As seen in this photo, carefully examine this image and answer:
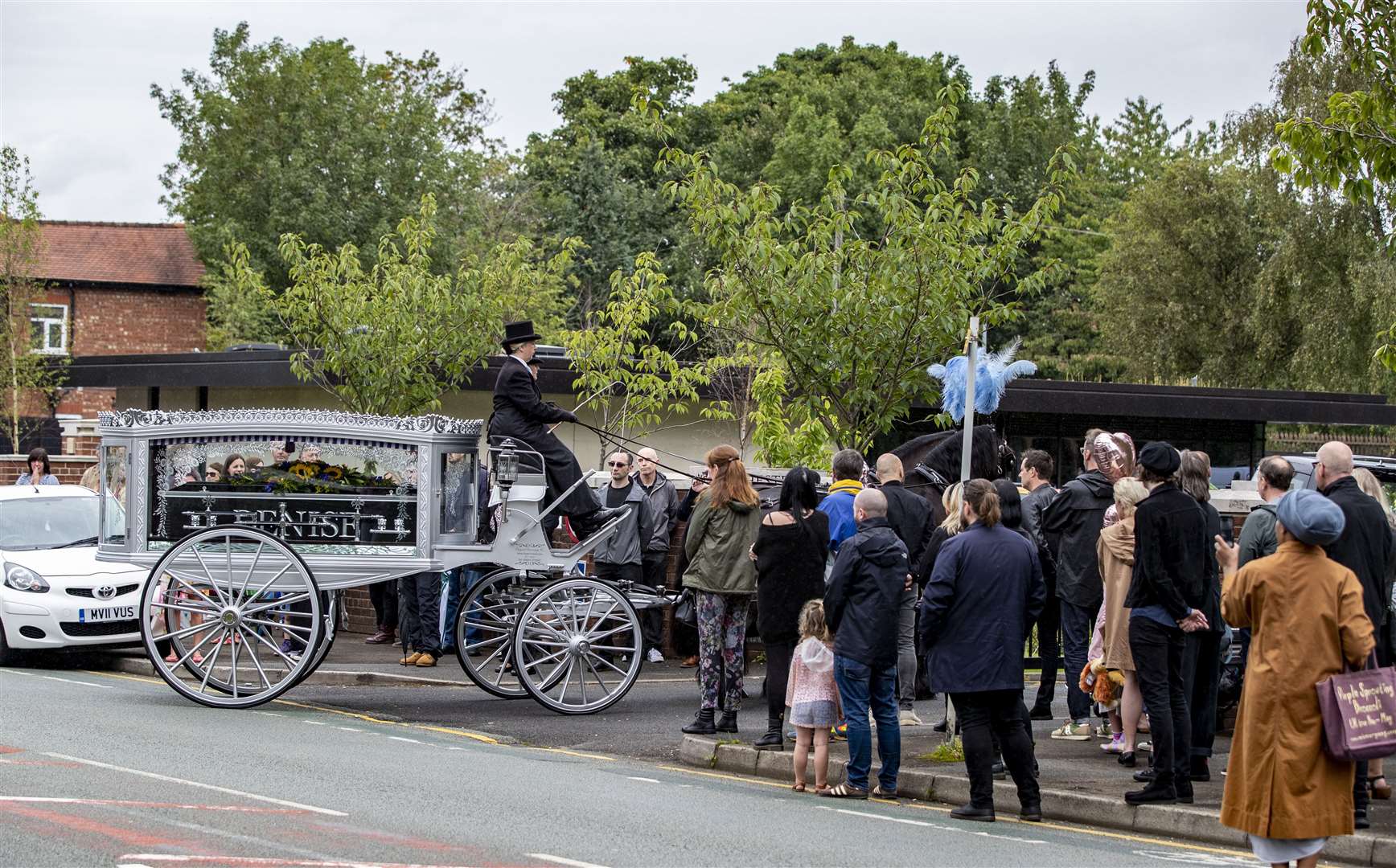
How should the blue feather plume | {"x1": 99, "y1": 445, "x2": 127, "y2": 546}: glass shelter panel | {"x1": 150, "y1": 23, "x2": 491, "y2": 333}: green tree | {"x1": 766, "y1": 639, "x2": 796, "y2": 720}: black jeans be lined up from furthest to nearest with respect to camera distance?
{"x1": 150, "y1": 23, "x2": 491, "y2": 333}: green tree < the blue feather plume < {"x1": 99, "y1": 445, "x2": 127, "y2": 546}: glass shelter panel < {"x1": 766, "y1": 639, "x2": 796, "y2": 720}: black jeans

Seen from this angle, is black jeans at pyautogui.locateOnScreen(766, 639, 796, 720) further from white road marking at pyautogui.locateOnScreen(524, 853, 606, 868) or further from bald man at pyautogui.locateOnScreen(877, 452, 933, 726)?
white road marking at pyautogui.locateOnScreen(524, 853, 606, 868)

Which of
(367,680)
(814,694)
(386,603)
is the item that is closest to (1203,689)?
(814,694)

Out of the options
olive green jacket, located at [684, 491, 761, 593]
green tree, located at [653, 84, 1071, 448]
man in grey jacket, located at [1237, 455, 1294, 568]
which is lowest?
olive green jacket, located at [684, 491, 761, 593]

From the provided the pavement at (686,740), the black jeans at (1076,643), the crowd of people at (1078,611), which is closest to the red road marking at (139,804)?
the crowd of people at (1078,611)

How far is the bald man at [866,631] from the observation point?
9750 mm

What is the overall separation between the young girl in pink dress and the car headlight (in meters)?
8.84

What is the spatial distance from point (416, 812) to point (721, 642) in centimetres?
352

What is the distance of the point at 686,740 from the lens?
37.4 feet

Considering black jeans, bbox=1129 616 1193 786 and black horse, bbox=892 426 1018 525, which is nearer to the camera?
black jeans, bbox=1129 616 1193 786

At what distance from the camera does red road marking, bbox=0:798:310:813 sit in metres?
8.57

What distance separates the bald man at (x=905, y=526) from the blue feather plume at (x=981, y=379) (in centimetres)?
150

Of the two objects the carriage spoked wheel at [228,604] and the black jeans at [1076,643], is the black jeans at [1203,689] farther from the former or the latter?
the carriage spoked wheel at [228,604]

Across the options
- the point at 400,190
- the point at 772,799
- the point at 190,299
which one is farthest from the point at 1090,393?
the point at 190,299

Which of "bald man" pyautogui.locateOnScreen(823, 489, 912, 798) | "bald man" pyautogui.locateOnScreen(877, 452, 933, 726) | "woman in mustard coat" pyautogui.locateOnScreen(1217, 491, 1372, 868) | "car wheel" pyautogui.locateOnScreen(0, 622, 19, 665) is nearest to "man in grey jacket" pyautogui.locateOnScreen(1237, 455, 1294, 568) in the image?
"bald man" pyautogui.locateOnScreen(823, 489, 912, 798)
